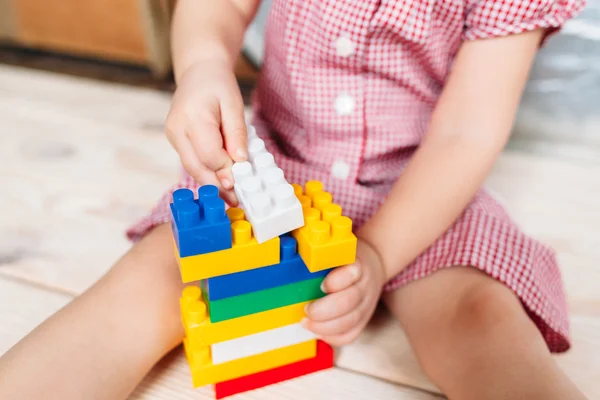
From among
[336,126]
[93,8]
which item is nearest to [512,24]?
[336,126]

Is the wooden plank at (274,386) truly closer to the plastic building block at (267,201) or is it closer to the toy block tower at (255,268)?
the toy block tower at (255,268)

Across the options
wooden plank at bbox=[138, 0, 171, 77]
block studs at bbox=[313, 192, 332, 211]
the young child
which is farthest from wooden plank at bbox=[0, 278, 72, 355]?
wooden plank at bbox=[138, 0, 171, 77]

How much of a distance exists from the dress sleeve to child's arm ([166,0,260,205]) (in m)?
0.25

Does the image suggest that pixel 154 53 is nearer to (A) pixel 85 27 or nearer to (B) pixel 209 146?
(A) pixel 85 27

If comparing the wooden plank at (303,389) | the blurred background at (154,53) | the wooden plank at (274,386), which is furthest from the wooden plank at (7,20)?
the wooden plank at (303,389)

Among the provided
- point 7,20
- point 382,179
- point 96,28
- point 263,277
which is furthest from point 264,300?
point 7,20

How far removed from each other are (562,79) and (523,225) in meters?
0.24

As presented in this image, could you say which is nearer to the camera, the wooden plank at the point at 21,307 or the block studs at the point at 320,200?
the block studs at the point at 320,200

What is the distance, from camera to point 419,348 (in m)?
0.60

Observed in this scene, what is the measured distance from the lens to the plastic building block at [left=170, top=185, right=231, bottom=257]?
0.46m

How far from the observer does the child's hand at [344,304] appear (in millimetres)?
530

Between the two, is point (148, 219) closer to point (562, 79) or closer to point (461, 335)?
point (461, 335)

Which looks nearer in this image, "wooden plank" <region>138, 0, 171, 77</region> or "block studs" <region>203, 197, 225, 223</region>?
"block studs" <region>203, 197, 225, 223</region>

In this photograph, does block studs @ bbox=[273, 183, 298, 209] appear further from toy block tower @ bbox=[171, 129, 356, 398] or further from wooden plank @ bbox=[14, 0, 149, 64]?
wooden plank @ bbox=[14, 0, 149, 64]
